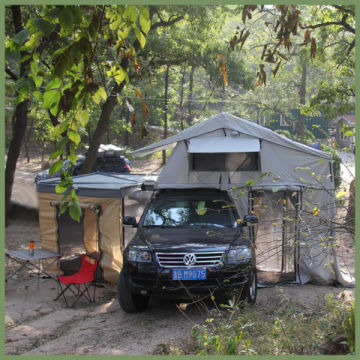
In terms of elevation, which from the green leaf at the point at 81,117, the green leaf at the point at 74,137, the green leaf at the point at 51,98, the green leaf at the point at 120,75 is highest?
the green leaf at the point at 120,75

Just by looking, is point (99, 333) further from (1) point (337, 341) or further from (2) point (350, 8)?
(2) point (350, 8)

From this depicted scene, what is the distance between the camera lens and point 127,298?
727 cm

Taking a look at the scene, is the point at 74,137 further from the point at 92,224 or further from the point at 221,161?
the point at 92,224

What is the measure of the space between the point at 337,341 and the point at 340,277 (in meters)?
5.03

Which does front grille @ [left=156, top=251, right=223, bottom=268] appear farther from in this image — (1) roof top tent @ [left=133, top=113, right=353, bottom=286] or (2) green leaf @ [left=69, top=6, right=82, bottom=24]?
(2) green leaf @ [left=69, top=6, right=82, bottom=24]

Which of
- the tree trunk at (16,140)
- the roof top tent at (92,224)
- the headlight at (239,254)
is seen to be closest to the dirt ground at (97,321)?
the roof top tent at (92,224)

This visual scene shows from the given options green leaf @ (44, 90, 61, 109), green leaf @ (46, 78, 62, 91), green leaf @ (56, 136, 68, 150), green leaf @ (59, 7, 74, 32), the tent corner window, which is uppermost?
green leaf @ (59, 7, 74, 32)

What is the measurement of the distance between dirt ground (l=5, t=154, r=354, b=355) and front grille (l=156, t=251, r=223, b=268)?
52 centimetres

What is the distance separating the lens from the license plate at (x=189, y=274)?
671 cm

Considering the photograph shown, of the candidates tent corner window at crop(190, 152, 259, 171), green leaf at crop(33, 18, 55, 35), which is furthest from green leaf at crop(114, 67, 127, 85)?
tent corner window at crop(190, 152, 259, 171)

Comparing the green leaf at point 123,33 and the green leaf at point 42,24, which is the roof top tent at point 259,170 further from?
the green leaf at point 42,24

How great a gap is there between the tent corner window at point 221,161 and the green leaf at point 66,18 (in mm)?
6293

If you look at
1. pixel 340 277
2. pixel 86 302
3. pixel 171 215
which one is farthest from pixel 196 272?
pixel 340 277

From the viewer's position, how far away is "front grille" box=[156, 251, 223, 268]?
6.84m
